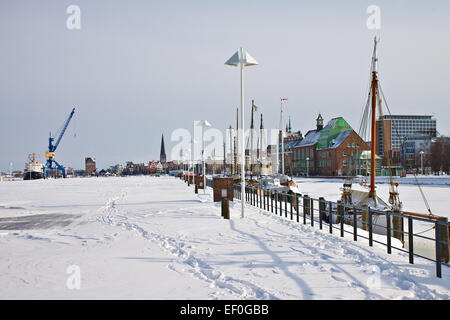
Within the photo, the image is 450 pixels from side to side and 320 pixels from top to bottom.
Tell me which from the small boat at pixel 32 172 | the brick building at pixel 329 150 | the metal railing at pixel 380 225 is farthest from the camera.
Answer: the small boat at pixel 32 172

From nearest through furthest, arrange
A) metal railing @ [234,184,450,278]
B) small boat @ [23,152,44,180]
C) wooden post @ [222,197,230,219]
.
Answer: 1. metal railing @ [234,184,450,278]
2. wooden post @ [222,197,230,219]
3. small boat @ [23,152,44,180]

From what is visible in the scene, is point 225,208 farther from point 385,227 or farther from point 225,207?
point 385,227

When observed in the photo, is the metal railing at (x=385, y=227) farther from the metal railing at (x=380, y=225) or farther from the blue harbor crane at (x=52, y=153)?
the blue harbor crane at (x=52, y=153)

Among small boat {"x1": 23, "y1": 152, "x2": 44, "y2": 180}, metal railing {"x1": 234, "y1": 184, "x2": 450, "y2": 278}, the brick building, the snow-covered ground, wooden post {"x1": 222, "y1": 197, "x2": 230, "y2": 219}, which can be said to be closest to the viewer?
the snow-covered ground

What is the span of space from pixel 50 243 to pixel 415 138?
478 feet

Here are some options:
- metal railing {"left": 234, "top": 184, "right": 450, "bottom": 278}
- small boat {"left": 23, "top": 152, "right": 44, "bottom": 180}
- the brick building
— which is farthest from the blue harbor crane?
metal railing {"left": 234, "top": 184, "right": 450, "bottom": 278}

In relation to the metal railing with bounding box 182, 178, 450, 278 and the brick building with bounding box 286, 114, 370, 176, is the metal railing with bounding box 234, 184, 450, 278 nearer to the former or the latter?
the metal railing with bounding box 182, 178, 450, 278

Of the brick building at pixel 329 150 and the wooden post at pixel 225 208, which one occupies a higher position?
the brick building at pixel 329 150

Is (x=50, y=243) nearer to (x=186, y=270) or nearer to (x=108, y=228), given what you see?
(x=108, y=228)

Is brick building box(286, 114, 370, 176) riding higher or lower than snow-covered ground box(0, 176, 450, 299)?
higher

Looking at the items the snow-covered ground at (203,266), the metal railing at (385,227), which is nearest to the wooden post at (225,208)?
the metal railing at (385,227)

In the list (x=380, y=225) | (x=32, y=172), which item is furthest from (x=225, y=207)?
(x=32, y=172)

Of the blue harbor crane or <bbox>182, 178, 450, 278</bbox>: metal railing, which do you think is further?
the blue harbor crane

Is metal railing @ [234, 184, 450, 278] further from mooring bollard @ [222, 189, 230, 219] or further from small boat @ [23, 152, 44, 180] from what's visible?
small boat @ [23, 152, 44, 180]
